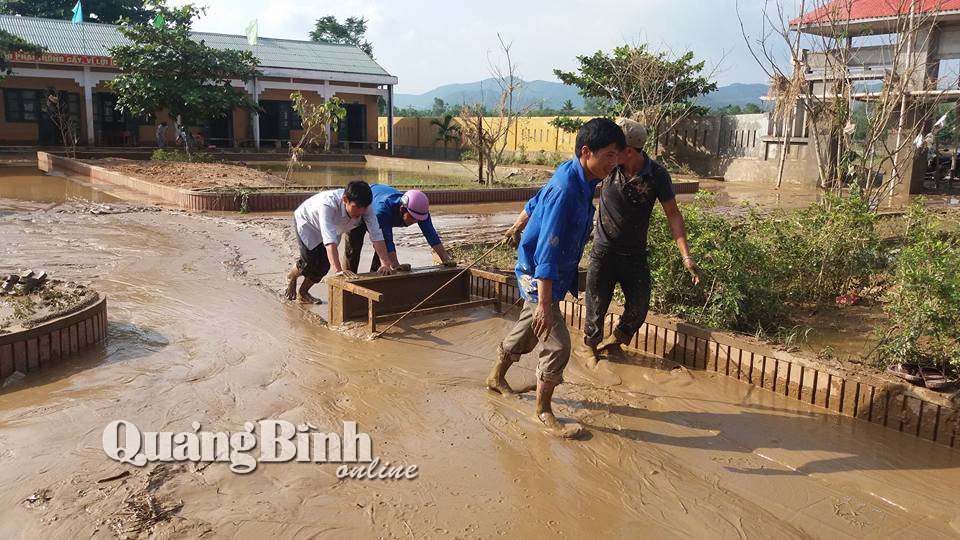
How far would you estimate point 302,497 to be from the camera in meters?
3.28

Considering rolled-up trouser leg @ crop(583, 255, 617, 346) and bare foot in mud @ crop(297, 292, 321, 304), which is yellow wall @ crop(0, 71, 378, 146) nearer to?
bare foot in mud @ crop(297, 292, 321, 304)

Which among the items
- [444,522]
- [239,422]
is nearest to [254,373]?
[239,422]

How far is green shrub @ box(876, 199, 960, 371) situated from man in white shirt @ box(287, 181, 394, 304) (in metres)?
→ 3.81

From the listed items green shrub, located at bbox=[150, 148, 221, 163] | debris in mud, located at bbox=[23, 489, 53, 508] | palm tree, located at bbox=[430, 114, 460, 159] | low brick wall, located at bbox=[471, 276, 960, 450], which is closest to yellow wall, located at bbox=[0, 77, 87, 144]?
green shrub, located at bbox=[150, 148, 221, 163]

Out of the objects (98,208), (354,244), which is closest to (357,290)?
(354,244)

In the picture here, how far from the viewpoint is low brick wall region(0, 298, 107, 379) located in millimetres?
4609

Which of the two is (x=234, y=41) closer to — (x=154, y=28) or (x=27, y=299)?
(x=154, y=28)

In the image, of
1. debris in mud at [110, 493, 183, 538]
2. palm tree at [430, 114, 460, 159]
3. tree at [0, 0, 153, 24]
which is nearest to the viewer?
debris in mud at [110, 493, 183, 538]

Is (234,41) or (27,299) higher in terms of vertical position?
(234,41)

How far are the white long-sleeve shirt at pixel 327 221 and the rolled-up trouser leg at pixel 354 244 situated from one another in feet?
0.55

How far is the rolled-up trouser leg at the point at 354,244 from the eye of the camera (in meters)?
6.70

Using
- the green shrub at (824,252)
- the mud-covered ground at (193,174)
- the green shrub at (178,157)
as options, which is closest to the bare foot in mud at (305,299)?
the green shrub at (824,252)

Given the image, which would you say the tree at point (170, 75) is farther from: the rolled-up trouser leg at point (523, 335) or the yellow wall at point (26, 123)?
the rolled-up trouser leg at point (523, 335)

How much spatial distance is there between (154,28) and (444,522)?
74.6 feet
